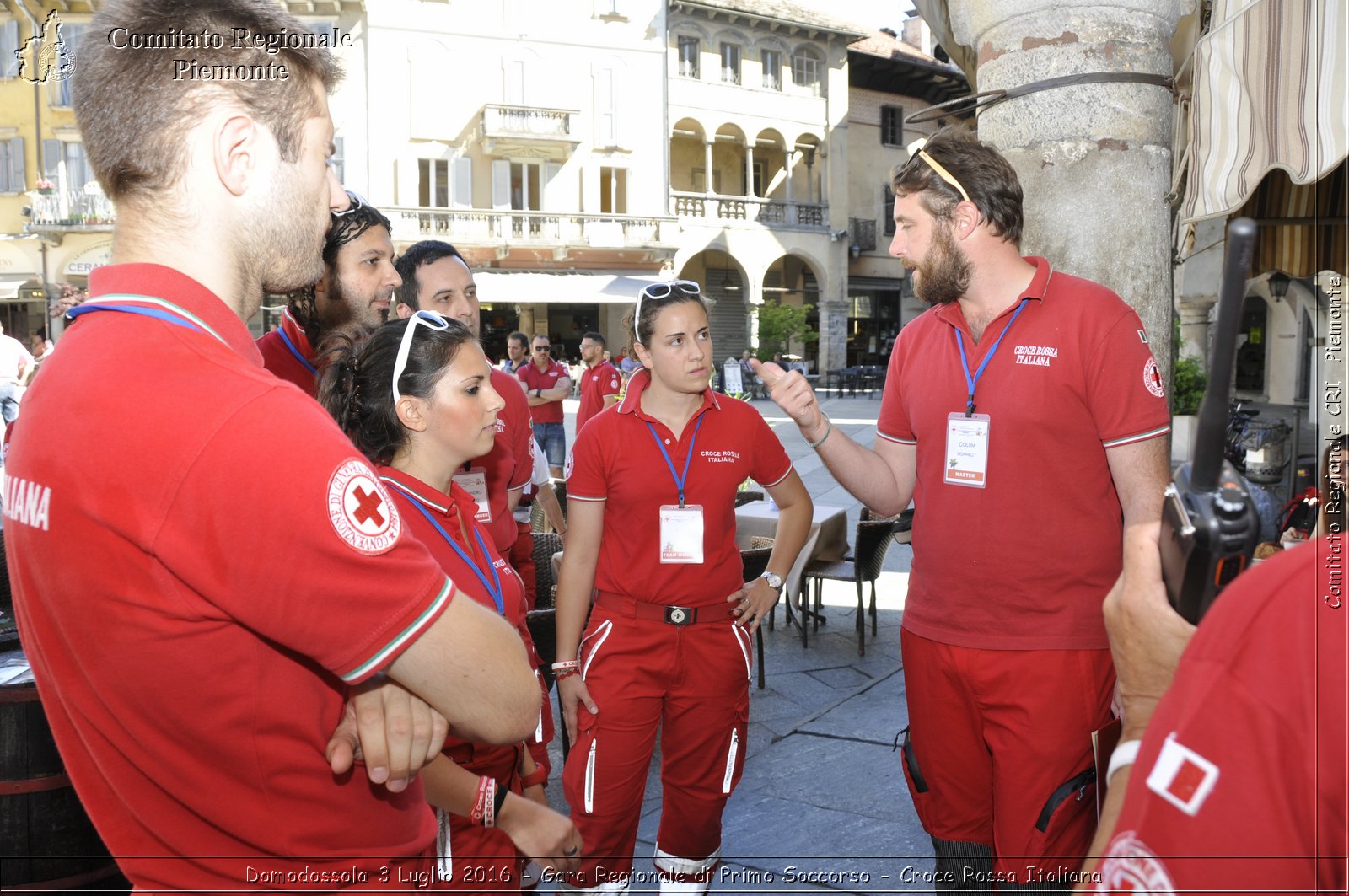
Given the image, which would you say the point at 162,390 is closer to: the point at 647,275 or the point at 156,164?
the point at 156,164

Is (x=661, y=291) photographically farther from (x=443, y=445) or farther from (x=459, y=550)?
(x=459, y=550)

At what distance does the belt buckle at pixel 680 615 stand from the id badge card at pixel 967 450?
934mm

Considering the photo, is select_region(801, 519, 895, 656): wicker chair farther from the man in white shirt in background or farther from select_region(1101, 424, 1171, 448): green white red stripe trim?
the man in white shirt in background

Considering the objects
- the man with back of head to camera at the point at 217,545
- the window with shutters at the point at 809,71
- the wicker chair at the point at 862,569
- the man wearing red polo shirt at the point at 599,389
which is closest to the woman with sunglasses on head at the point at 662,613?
the man with back of head to camera at the point at 217,545

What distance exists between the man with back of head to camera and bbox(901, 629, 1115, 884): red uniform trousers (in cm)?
159

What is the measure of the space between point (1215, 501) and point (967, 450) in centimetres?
173

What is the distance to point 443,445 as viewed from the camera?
95.4 inches

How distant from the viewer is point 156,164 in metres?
1.17

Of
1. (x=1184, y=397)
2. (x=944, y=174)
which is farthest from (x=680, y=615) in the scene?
(x=1184, y=397)

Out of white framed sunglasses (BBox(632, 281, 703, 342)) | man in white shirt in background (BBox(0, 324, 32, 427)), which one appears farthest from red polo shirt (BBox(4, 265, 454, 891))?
man in white shirt in background (BBox(0, 324, 32, 427))

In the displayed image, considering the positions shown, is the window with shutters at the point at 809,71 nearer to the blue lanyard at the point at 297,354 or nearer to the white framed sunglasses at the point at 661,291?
the white framed sunglasses at the point at 661,291

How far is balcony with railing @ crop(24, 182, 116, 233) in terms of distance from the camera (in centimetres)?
2705

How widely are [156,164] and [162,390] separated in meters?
0.33

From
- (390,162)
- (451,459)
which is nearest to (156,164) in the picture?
(451,459)
